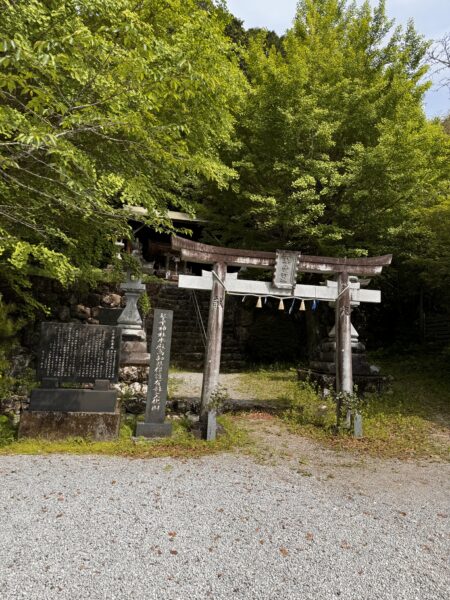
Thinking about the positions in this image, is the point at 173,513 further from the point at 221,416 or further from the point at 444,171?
the point at 444,171

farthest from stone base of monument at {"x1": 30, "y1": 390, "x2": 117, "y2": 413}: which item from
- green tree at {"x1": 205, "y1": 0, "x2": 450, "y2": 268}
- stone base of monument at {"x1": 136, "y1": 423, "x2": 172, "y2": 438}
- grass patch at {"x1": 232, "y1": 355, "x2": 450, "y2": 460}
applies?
green tree at {"x1": 205, "y1": 0, "x2": 450, "y2": 268}

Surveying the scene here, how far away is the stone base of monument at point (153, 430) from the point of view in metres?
5.80

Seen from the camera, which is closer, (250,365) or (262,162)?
(262,162)

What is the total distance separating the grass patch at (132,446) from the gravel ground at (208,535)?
0.39 m

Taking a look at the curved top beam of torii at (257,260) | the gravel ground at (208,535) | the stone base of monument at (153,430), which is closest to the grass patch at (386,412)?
the gravel ground at (208,535)

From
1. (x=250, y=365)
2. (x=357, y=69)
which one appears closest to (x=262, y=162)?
(x=357, y=69)

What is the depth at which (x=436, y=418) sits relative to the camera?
26.2ft

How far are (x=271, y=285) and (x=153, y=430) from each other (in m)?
3.25

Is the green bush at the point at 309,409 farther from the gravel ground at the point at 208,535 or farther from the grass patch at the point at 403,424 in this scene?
the gravel ground at the point at 208,535

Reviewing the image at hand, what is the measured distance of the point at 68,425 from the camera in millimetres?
5484

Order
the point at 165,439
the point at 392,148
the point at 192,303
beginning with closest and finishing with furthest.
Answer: the point at 165,439
the point at 392,148
the point at 192,303

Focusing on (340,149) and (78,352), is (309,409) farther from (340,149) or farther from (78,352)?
(340,149)

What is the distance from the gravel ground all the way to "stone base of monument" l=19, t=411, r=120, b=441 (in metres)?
0.70

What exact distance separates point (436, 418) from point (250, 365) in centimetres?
693
